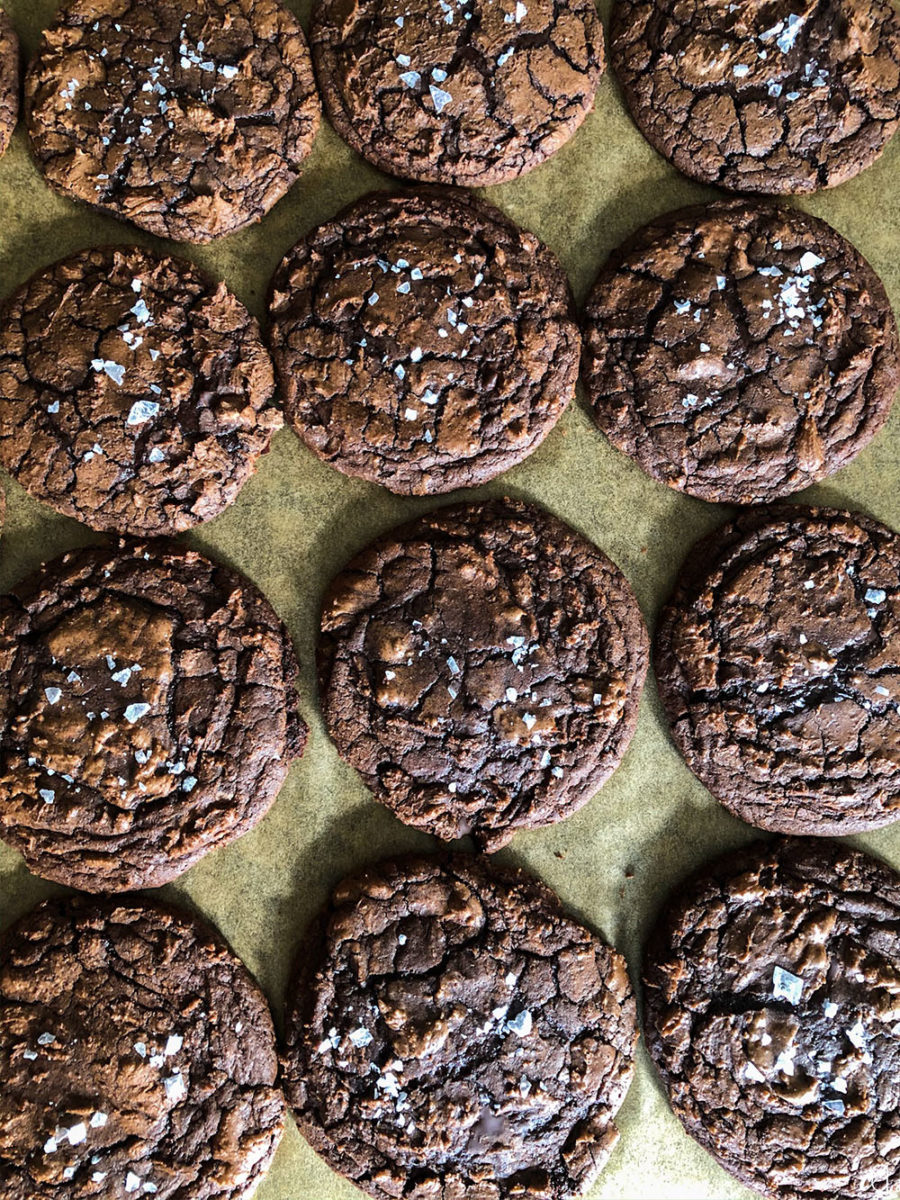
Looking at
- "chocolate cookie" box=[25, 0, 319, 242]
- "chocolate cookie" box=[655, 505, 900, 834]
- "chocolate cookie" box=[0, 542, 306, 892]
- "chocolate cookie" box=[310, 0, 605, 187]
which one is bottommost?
"chocolate cookie" box=[655, 505, 900, 834]

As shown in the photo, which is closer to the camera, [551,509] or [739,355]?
[739,355]

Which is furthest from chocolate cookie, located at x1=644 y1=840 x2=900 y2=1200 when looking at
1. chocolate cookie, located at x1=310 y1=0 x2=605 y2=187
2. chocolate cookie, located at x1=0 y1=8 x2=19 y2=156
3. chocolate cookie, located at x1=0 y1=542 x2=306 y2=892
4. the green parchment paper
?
chocolate cookie, located at x1=0 y1=8 x2=19 y2=156

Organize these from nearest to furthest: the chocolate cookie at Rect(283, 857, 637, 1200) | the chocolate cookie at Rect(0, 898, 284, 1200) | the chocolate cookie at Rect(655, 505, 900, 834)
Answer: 1. the chocolate cookie at Rect(0, 898, 284, 1200)
2. the chocolate cookie at Rect(283, 857, 637, 1200)
3. the chocolate cookie at Rect(655, 505, 900, 834)

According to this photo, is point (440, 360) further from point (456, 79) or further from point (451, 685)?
point (451, 685)

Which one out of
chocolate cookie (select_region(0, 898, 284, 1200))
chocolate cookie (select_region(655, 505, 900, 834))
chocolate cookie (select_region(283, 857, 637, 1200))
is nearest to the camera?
chocolate cookie (select_region(0, 898, 284, 1200))

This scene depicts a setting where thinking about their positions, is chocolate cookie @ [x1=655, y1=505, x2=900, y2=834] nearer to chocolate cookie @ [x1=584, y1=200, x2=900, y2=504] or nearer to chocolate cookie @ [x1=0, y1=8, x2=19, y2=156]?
chocolate cookie @ [x1=584, y1=200, x2=900, y2=504]

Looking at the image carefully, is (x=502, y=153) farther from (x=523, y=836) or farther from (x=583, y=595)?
Answer: (x=523, y=836)

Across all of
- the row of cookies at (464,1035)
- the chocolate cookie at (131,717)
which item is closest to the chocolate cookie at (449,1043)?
the row of cookies at (464,1035)

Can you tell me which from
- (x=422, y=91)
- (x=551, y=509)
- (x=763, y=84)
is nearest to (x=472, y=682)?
(x=551, y=509)
